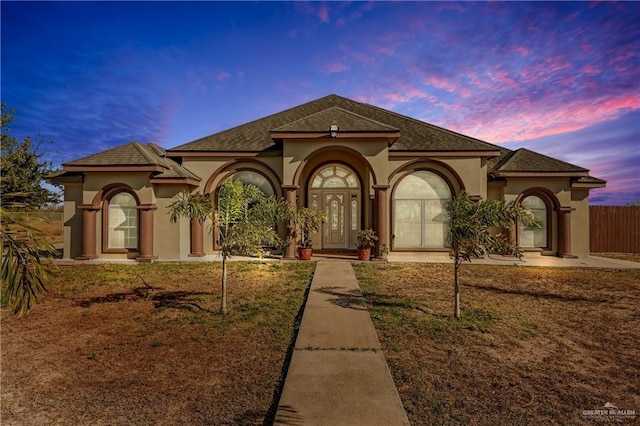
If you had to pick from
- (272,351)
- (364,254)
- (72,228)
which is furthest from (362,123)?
(72,228)

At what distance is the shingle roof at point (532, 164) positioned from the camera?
14.0 metres

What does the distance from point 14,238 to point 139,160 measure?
35.0 feet

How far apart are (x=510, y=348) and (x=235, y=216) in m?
5.65

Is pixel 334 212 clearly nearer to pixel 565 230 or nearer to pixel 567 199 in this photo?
pixel 565 230

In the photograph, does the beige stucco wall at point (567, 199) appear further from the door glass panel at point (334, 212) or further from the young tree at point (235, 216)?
the young tree at point (235, 216)

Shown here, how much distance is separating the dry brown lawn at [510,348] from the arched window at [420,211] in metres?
5.08

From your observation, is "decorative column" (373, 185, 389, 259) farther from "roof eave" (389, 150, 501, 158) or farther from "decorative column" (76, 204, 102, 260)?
"decorative column" (76, 204, 102, 260)

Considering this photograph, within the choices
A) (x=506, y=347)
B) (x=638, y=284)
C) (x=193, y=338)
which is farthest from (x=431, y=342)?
(x=638, y=284)

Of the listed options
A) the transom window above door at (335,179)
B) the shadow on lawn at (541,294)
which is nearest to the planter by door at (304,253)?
the transom window above door at (335,179)

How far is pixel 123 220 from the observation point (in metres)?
13.4

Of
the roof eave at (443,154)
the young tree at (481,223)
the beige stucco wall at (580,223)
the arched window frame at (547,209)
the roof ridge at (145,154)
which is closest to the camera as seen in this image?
the young tree at (481,223)

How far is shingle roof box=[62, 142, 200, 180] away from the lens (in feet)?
42.2

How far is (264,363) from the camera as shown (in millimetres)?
4699

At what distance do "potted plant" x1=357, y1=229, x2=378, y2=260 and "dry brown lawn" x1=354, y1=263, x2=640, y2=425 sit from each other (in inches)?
132
